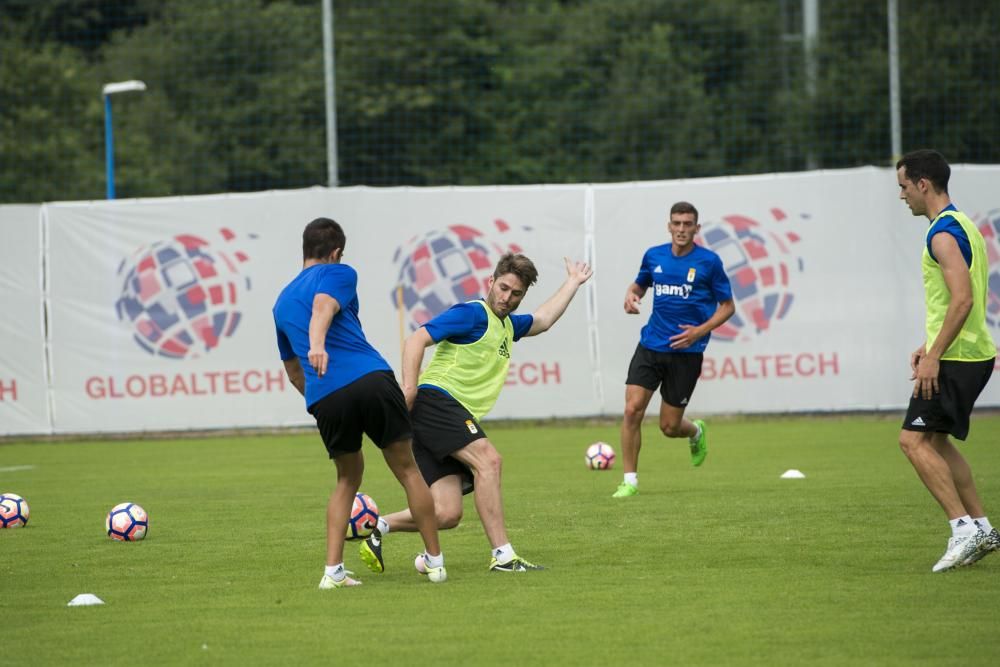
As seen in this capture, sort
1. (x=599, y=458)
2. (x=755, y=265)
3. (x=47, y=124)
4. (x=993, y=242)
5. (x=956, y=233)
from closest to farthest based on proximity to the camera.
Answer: (x=956, y=233) < (x=599, y=458) < (x=993, y=242) < (x=755, y=265) < (x=47, y=124)

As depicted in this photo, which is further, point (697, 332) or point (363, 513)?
point (697, 332)

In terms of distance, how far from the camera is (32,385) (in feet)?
66.0

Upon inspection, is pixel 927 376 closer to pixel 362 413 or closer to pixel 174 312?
pixel 362 413

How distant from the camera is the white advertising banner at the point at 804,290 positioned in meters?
19.7

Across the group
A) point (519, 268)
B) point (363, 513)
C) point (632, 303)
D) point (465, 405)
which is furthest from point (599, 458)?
point (519, 268)

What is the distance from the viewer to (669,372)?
526 inches

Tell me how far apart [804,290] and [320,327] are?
12892 millimetres

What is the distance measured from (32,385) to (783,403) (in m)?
9.69

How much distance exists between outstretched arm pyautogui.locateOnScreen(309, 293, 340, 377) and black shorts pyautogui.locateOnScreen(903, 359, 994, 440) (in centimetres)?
317

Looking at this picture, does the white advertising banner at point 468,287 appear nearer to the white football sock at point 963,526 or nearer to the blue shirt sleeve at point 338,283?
the white football sock at point 963,526

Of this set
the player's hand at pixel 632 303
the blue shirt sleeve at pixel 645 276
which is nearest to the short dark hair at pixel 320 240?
the player's hand at pixel 632 303

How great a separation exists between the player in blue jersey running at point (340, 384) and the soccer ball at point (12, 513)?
162 inches

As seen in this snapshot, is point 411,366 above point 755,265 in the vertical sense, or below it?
below

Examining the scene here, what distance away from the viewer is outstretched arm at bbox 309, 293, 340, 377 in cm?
780
